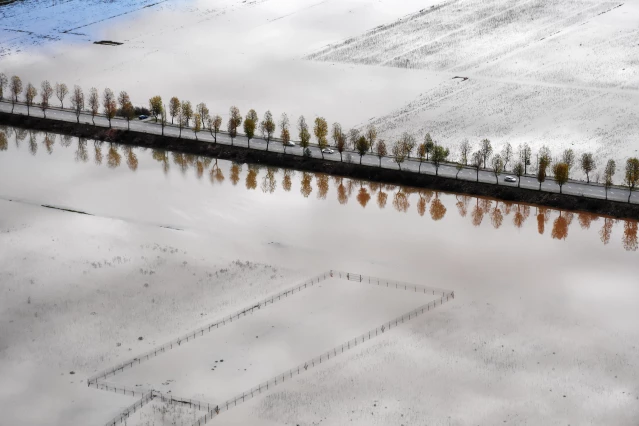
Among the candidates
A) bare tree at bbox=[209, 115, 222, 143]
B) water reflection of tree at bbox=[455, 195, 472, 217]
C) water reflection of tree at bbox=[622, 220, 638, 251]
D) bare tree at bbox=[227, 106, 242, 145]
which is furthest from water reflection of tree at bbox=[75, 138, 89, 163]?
water reflection of tree at bbox=[622, 220, 638, 251]

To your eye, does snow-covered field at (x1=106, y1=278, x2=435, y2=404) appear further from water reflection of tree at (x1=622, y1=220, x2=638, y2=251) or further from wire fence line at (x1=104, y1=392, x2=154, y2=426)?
water reflection of tree at (x1=622, y1=220, x2=638, y2=251)

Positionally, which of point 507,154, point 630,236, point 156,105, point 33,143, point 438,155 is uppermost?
point 156,105

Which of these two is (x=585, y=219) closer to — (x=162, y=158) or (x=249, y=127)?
(x=249, y=127)

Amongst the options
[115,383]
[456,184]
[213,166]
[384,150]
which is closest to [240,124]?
[213,166]

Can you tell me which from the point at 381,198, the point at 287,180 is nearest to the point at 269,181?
the point at 287,180

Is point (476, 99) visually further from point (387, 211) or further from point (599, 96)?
point (387, 211)

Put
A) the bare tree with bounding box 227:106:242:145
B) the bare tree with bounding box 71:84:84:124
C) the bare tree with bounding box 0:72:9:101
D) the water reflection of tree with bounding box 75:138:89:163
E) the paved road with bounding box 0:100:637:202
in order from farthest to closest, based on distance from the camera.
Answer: the bare tree with bounding box 0:72:9:101 → the bare tree with bounding box 71:84:84:124 → the water reflection of tree with bounding box 75:138:89:163 → the bare tree with bounding box 227:106:242:145 → the paved road with bounding box 0:100:637:202

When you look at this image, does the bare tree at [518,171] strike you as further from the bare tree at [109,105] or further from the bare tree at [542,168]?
the bare tree at [109,105]
